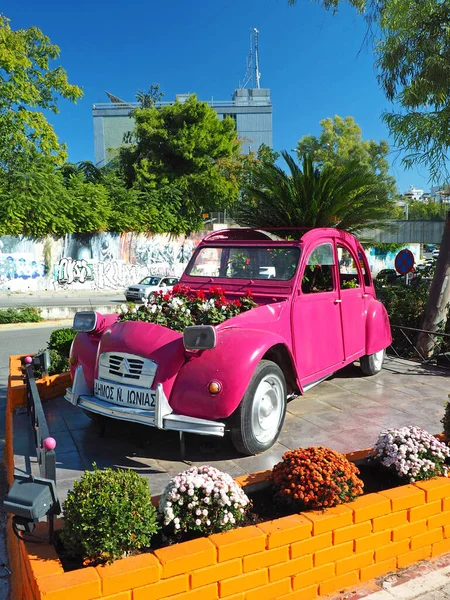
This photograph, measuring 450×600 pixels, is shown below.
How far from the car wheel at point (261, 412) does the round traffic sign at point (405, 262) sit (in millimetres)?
6662

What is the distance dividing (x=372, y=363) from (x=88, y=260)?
21.7 metres

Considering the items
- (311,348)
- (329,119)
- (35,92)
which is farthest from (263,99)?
(311,348)

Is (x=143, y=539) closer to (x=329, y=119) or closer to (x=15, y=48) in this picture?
(x=15, y=48)

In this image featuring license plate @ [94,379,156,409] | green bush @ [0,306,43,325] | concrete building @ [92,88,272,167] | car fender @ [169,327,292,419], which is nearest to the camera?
car fender @ [169,327,292,419]

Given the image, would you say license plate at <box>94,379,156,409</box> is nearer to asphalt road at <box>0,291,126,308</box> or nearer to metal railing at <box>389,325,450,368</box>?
metal railing at <box>389,325,450,368</box>

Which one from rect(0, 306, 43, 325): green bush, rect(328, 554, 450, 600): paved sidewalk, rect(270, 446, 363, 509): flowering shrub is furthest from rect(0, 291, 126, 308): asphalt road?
rect(328, 554, 450, 600): paved sidewalk

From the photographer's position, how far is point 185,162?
31766 mm

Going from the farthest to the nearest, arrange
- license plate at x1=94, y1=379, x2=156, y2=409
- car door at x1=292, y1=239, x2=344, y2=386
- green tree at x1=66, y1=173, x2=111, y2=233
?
green tree at x1=66, y1=173, x2=111, y2=233, car door at x1=292, y1=239, x2=344, y2=386, license plate at x1=94, y1=379, x2=156, y2=409

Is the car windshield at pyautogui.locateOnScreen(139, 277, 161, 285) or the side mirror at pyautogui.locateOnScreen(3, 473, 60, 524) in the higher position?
the car windshield at pyautogui.locateOnScreen(139, 277, 161, 285)

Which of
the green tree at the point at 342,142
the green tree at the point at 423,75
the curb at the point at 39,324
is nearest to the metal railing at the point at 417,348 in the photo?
the green tree at the point at 423,75

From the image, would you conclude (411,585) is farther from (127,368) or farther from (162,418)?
(127,368)

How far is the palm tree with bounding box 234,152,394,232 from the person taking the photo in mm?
6887

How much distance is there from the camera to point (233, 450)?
4453 mm

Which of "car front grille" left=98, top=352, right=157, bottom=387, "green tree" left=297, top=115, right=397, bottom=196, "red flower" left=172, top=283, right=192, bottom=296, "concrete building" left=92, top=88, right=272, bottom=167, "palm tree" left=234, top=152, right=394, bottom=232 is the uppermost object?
"concrete building" left=92, top=88, right=272, bottom=167
